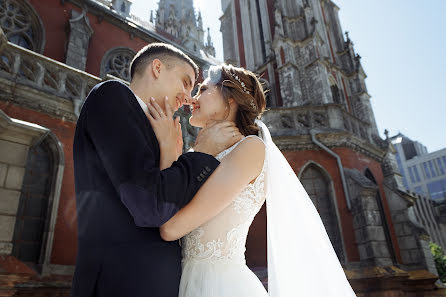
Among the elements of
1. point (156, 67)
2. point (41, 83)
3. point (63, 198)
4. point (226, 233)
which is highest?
point (41, 83)

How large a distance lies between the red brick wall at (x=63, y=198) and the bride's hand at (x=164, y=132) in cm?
625

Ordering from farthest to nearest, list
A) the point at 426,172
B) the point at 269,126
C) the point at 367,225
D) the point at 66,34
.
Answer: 1. the point at 426,172
2. the point at 66,34
3. the point at 269,126
4. the point at 367,225

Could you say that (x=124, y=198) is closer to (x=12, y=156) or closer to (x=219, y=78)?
(x=219, y=78)

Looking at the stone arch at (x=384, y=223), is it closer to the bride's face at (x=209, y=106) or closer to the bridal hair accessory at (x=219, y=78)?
the bridal hair accessory at (x=219, y=78)

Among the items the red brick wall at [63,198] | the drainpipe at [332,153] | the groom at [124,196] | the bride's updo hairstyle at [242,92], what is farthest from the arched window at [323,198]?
the groom at [124,196]

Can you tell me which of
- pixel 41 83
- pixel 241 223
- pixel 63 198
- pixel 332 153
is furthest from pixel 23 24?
pixel 241 223

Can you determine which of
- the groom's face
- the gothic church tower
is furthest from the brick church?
the gothic church tower

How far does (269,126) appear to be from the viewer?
11.7 metres

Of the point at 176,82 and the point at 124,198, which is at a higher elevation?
the point at 176,82

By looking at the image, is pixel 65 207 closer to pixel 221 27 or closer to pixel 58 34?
pixel 58 34

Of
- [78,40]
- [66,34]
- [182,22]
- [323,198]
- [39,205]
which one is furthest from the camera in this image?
[182,22]

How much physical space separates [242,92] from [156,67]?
65 cm

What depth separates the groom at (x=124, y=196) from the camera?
1.24m

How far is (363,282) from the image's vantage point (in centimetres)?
887
